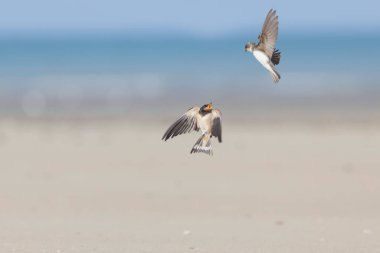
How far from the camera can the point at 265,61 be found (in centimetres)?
454

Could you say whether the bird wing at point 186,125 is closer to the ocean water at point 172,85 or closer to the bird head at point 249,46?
the bird head at point 249,46

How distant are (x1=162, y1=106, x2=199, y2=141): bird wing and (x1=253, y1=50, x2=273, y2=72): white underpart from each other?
2.39ft

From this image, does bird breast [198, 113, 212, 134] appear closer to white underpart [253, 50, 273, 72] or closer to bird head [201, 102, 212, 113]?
bird head [201, 102, 212, 113]

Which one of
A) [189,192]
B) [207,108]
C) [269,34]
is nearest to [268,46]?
[269,34]

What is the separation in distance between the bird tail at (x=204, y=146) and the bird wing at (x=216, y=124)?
0.04 metres

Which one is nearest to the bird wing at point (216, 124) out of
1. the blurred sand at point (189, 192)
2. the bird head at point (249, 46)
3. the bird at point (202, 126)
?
the bird at point (202, 126)

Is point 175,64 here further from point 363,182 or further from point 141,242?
point 141,242

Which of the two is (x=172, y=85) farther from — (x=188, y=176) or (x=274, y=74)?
(x=274, y=74)

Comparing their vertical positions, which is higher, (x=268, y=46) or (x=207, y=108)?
(x=268, y=46)

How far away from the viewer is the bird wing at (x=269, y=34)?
4.68 meters

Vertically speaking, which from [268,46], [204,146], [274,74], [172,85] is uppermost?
[172,85]

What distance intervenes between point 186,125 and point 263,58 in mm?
846

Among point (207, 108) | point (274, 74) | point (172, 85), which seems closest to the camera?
point (274, 74)

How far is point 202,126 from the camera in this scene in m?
5.10
